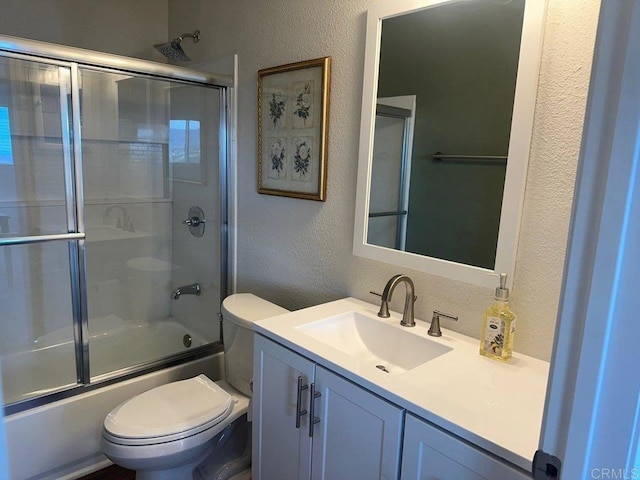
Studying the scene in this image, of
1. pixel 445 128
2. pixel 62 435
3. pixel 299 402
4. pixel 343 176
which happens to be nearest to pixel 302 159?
pixel 343 176

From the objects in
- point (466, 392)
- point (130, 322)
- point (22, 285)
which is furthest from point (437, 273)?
point (22, 285)

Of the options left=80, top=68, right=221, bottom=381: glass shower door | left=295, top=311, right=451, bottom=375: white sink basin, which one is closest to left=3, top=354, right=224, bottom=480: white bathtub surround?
left=80, top=68, right=221, bottom=381: glass shower door

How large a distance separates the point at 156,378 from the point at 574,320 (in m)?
2.08

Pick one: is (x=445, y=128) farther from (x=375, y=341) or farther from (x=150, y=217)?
(x=150, y=217)

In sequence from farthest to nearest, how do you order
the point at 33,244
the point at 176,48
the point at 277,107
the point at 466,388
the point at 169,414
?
1. the point at 176,48
2. the point at 33,244
3. the point at 277,107
4. the point at 169,414
5. the point at 466,388

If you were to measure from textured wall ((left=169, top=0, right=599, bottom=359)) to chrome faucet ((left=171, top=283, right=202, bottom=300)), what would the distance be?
39cm

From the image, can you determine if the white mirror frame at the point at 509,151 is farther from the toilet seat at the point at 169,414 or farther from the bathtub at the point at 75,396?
the bathtub at the point at 75,396

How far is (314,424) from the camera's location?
1.25 metres

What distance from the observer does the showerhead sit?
94.2 inches

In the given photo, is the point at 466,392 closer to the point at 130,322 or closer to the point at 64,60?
the point at 64,60

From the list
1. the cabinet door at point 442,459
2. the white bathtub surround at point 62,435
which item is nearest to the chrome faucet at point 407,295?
the cabinet door at point 442,459

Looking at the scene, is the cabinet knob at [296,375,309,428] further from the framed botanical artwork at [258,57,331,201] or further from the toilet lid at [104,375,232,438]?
the framed botanical artwork at [258,57,331,201]

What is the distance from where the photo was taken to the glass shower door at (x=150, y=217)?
7.92 ft

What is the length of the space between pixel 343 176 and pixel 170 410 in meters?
1.14
